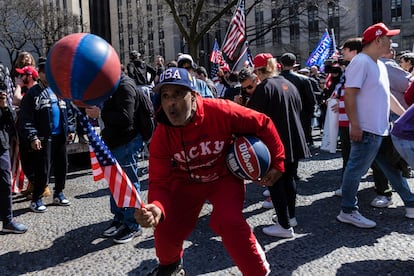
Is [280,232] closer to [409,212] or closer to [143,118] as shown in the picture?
[409,212]

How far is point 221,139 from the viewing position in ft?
10.7

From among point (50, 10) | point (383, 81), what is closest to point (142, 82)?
point (383, 81)

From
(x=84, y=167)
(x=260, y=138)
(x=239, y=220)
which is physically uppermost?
(x=260, y=138)

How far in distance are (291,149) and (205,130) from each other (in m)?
1.82

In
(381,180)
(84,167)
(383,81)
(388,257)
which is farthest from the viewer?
(84,167)

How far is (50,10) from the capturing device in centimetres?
3956

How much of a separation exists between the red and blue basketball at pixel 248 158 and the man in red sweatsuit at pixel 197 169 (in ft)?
0.26

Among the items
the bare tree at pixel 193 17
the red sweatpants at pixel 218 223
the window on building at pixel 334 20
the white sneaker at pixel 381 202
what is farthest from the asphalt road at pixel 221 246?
the window on building at pixel 334 20

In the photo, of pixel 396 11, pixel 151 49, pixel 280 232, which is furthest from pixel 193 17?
pixel 151 49

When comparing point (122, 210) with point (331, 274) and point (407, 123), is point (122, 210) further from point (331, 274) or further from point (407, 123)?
point (407, 123)

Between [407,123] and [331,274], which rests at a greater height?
[407,123]

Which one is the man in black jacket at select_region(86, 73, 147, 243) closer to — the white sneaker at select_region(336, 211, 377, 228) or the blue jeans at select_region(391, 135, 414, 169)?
the white sneaker at select_region(336, 211, 377, 228)

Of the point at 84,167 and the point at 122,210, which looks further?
the point at 84,167

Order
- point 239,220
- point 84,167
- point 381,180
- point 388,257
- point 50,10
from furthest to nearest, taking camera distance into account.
A: point 50,10 → point 84,167 → point 381,180 → point 388,257 → point 239,220
